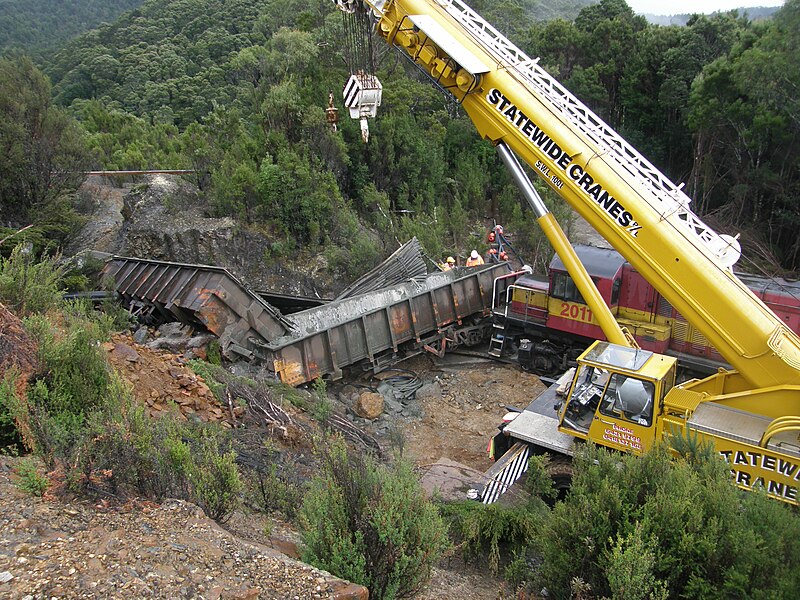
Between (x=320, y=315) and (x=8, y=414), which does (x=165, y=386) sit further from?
(x=320, y=315)

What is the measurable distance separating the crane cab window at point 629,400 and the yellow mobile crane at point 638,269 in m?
0.01

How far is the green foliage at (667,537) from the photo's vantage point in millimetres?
4148

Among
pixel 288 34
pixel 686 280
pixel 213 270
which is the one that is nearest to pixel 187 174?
pixel 288 34

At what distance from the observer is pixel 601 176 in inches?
285

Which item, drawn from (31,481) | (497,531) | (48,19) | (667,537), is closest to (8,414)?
(31,481)

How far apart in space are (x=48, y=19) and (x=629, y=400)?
82.9 meters

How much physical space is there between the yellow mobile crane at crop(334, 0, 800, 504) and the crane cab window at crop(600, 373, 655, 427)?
0.5 inches

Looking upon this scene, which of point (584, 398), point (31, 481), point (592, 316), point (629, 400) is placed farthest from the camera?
point (592, 316)

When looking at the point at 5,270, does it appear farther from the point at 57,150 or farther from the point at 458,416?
the point at 57,150

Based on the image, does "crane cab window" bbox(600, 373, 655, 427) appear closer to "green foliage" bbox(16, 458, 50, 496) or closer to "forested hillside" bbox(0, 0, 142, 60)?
"green foliage" bbox(16, 458, 50, 496)

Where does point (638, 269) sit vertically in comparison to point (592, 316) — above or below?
above

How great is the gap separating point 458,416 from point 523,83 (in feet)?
21.4

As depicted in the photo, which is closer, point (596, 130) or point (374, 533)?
point (374, 533)

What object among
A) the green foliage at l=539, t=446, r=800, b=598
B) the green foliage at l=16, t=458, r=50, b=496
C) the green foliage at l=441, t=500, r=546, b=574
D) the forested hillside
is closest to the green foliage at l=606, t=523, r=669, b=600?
the green foliage at l=539, t=446, r=800, b=598
